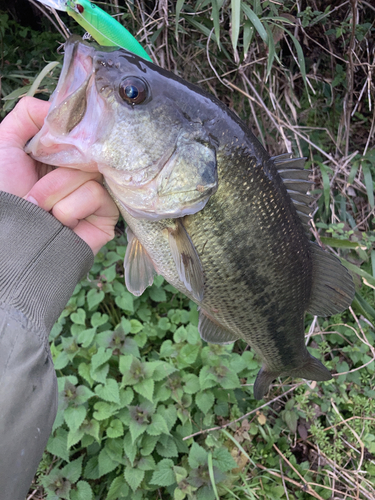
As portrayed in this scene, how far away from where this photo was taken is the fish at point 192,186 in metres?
1.03

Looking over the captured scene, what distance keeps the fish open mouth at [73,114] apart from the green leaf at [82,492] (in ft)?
5.76

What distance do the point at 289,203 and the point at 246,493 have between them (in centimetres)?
180

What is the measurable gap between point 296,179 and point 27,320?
1.09m

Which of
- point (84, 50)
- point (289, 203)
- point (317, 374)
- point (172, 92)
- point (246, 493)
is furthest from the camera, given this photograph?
point (246, 493)

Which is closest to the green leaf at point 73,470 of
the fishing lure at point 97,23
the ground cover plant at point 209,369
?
the ground cover plant at point 209,369

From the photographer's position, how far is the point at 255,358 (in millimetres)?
2303

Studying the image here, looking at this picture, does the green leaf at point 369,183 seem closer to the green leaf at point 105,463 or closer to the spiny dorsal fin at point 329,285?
the spiny dorsal fin at point 329,285

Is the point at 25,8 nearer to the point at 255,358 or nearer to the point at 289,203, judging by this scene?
the point at 289,203

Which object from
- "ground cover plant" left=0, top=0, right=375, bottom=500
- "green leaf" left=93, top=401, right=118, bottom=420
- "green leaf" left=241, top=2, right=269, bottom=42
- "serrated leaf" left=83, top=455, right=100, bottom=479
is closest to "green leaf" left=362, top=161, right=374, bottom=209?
"ground cover plant" left=0, top=0, right=375, bottom=500

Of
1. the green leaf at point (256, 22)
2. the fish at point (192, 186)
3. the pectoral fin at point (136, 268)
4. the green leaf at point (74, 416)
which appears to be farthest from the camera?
the green leaf at point (74, 416)

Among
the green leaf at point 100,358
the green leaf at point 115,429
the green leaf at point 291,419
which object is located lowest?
the green leaf at point 291,419

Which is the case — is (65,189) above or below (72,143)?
below

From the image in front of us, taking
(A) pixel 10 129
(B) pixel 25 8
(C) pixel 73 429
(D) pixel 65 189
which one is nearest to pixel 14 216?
(D) pixel 65 189

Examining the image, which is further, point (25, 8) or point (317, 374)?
point (25, 8)
